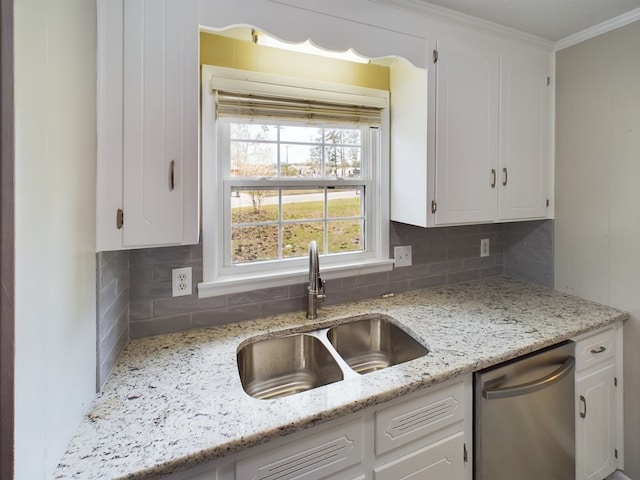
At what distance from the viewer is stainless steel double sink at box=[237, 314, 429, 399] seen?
52.7 inches

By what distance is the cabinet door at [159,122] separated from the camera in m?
1.02

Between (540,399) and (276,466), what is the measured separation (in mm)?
1146

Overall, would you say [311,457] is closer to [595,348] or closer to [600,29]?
[595,348]

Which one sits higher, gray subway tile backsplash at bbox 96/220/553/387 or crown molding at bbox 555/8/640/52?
crown molding at bbox 555/8/640/52

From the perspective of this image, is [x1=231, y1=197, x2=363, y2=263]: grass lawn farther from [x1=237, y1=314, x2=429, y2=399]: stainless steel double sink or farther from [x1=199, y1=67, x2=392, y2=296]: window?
[x1=237, y1=314, x2=429, y2=399]: stainless steel double sink

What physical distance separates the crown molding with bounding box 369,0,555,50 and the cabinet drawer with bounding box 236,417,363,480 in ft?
5.53

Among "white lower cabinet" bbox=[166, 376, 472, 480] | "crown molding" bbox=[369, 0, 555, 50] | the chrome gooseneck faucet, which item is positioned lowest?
"white lower cabinet" bbox=[166, 376, 472, 480]

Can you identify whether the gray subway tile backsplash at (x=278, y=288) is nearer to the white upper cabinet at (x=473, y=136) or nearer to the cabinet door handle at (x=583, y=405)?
the white upper cabinet at (x=473, y=136)

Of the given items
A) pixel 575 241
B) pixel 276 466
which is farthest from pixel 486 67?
pixel 276 466

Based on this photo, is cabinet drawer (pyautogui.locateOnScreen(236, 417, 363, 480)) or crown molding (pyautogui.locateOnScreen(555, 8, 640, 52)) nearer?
cabinet drawer (pyautogui.locateOnScreen(236, 417, 363, 480))

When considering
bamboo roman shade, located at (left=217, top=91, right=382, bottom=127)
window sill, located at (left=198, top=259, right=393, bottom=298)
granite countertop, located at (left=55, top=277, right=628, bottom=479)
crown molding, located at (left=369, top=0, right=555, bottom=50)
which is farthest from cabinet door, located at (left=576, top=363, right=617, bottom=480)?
crown molding, located at (left=369, top=0, right=555, bottom=50)

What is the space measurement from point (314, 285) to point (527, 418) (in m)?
1.05

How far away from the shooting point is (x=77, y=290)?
824 mm

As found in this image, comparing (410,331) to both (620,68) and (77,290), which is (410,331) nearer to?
(77,290)
